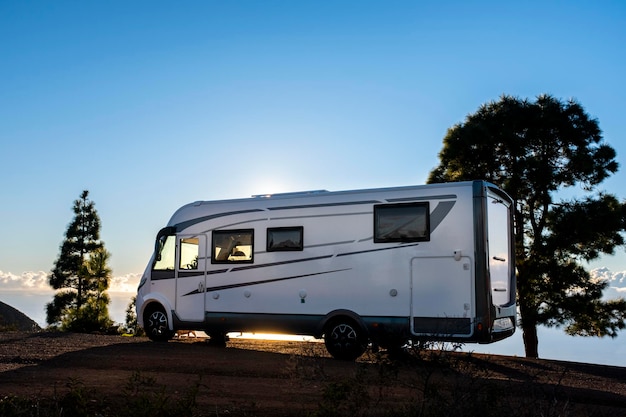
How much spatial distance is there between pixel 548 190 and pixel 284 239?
9.19 meters

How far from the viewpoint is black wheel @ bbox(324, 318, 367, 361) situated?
11914 mm

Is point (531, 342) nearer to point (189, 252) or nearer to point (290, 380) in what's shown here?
point (189, 252)

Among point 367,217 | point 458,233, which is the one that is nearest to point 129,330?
point 367,217

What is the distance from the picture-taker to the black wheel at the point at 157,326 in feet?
47.4

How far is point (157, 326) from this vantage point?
47.8 feet

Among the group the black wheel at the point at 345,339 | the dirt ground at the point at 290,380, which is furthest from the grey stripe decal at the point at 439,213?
the dirt ground at the point at 290,380

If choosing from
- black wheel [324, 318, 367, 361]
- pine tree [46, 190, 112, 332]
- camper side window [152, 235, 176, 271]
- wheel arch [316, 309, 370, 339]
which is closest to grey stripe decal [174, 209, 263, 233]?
camper side window [152, 235, 176, 271]

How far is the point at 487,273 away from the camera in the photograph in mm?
11023

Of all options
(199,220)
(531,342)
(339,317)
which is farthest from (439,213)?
(531,342)

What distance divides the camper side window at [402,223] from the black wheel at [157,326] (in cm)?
540

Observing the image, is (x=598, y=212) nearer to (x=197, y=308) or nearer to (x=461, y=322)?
(x=461, y=322)

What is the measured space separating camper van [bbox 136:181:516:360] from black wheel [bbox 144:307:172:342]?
0.03m

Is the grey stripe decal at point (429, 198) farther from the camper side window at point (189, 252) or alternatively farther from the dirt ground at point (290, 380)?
the camper side window at point (189, 252)

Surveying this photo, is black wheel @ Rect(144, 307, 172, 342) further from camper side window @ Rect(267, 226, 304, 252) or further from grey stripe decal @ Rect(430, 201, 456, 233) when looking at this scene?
grey stripe decal @ Rect(430, 201, 456, 233)
